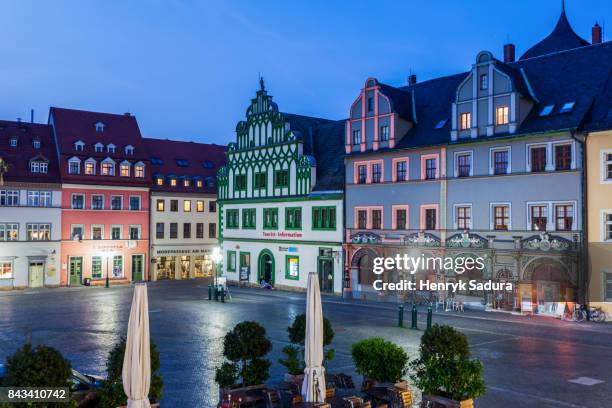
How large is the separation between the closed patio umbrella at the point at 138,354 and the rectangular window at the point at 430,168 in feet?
99.6

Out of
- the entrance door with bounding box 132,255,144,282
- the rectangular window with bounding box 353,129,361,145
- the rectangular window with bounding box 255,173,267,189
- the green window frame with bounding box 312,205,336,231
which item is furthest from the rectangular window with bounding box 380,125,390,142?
the entrance door with bounding box 132,255,144,282

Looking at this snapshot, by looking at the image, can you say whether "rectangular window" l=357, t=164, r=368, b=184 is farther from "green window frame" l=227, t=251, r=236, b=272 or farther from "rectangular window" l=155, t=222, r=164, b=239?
"rectangular window" l=155, t=222, r=164, b=239

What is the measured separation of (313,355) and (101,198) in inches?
1810

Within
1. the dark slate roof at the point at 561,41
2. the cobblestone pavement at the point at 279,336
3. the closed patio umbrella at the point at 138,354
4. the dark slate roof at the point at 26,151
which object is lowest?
the cobblestone pavement at the point at 279,336

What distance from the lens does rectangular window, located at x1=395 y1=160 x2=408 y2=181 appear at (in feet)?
133

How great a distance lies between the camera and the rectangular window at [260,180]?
50969 millimetres

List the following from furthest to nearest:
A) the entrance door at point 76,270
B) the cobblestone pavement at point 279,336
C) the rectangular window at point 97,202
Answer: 1. the rectangular window at point 97,202
2. the entrance door at point 76,270
3. the cobblestone pavement at point 279,336

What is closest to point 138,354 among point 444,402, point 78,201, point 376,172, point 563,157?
point 444,402

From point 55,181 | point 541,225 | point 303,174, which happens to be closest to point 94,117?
point 55,181

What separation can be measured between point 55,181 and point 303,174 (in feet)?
71.2

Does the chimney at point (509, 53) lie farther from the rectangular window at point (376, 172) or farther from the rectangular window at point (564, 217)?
the rectangular window at point (564, 217)

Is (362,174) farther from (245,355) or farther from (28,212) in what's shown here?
(245,355)

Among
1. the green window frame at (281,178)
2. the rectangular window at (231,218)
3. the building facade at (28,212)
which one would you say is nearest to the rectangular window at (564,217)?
the green window frame at (281,178)

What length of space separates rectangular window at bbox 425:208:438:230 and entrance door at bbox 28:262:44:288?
32.4 m
